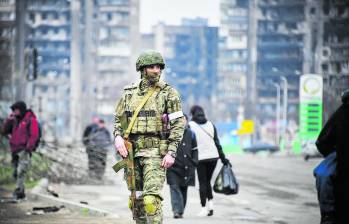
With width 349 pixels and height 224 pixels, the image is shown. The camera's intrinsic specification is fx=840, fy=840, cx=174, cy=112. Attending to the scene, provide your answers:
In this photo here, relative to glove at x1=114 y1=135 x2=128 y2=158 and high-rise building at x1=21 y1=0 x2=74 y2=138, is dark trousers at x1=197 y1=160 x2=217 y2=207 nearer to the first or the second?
glove at x1=114 y1=135 x2=128 y2=158

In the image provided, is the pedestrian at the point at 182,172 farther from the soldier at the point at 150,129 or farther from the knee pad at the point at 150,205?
the knee pad at the point at 150,205

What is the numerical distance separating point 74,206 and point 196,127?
2335mm

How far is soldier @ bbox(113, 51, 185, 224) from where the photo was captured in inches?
284

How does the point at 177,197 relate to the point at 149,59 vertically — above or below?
below

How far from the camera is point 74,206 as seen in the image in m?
12.7

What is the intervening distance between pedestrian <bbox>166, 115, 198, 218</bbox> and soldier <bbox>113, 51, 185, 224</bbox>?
4.10 m

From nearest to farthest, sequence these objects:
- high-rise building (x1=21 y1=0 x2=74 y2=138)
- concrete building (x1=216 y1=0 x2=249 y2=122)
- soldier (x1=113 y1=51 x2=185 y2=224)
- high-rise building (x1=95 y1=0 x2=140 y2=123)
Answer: soldier (x1=113 y1=51 x2=185 y2=224)
high-rise building (x1=21 y1=0 x2=74 y2=138)
high-rise building (x1=95 y1=0 x2=140 y2=123)
concrete building (x1=216 y1=0 x2=249 y2=122)

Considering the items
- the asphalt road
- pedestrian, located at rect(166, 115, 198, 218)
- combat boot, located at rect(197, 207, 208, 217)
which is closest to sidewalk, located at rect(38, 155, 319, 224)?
the asphalt road

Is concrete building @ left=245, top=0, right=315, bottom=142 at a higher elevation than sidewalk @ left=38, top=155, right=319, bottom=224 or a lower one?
higher

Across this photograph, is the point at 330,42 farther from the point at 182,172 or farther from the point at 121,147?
the point at 121,147

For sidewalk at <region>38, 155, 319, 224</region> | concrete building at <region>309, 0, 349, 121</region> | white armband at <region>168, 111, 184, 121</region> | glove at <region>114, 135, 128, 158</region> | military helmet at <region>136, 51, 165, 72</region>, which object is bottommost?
sidewalk at <region>38, 155, 319, 224</region>

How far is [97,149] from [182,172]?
8.16 metres

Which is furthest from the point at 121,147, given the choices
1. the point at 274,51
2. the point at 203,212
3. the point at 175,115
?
the point at 274,51

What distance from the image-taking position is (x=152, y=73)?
740 cm
